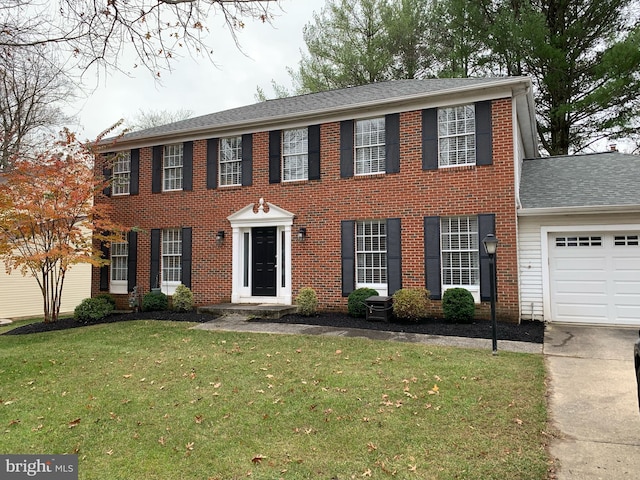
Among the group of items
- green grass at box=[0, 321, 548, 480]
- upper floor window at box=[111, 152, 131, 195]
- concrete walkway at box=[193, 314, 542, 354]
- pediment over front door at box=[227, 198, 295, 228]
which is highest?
upper floor window at box=[111, 152, 131, 195]

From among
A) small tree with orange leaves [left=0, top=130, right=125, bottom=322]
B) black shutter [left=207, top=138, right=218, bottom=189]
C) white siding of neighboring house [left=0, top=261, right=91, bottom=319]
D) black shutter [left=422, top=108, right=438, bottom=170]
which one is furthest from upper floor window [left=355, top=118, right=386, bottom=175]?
white siding of neighboring house [left=0, top=261, right=91, bottom=319]

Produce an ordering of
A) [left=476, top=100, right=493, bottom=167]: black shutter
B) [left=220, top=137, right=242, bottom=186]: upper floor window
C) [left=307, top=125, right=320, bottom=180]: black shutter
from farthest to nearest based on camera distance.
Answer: [left=220, top=137, right=242, bottom=186]: upper floor window
[left=307, top=125, right=320, bottom=180]: black shutter
[left=476, top=100, right=493, bottom=167]: black shutter

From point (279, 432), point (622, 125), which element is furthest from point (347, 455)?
point (622, 125)

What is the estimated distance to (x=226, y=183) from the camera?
1234 centimetres

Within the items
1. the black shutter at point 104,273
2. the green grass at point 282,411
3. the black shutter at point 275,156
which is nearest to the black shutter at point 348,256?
the black shutter at point 275,156

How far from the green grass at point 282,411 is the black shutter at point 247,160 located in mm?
5771

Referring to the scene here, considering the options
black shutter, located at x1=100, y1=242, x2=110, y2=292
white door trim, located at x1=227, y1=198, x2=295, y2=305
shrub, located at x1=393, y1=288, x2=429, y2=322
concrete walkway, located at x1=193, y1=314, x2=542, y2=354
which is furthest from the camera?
black shutter, located at x1=100, y1=242, x2=110, y2=292

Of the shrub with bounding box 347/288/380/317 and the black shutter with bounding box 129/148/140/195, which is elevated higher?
the black shutter with bounding box 129/148/140/195

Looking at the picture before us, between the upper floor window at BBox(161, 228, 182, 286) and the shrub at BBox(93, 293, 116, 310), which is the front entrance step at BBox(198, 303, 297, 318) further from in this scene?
the shrub at BBox(93, 293, 116, 310)

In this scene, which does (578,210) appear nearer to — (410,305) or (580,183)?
(580,183)

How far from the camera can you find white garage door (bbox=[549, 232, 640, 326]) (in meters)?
8.97

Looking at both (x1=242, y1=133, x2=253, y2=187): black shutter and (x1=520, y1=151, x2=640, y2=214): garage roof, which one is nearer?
(x1=520, y1=151, x2=640, y2=214): garage roof

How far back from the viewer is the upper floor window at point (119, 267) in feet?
44.0

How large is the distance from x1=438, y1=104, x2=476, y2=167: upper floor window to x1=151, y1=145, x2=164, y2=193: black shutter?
8.23 metres
